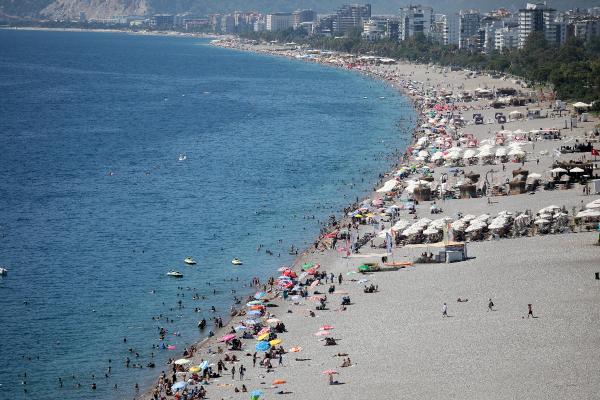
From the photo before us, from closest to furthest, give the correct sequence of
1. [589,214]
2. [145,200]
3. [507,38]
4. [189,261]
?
[589,214], [189,261], [145,200], [507,38]

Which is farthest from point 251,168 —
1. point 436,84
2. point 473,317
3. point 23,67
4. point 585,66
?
point 23,67

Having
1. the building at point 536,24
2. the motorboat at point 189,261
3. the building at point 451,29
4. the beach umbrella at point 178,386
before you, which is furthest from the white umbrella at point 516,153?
the building at point 451,29

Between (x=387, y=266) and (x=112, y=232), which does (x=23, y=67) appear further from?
(x=387, y=266)

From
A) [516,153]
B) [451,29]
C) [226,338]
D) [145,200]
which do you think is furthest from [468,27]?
[226,338]

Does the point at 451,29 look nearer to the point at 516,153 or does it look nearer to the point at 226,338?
the point at 516,153

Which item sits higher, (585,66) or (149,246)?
(585,66)

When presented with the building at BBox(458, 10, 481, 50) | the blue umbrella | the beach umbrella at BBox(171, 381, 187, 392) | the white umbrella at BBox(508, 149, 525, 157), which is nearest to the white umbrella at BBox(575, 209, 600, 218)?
the white umbrella at BBox(508, 149, 525, 157)
